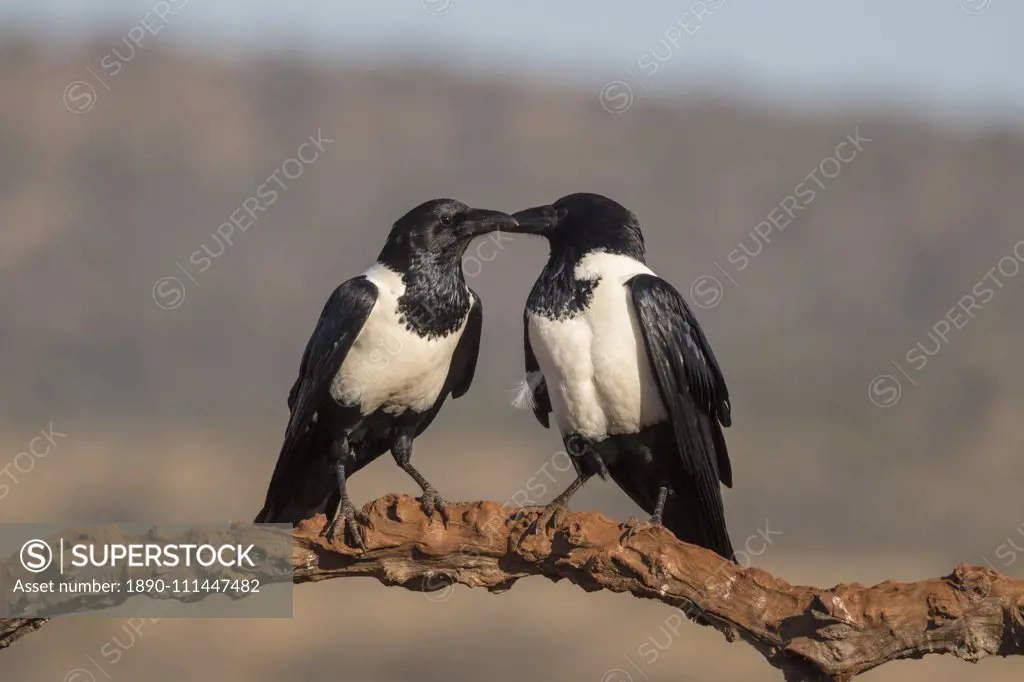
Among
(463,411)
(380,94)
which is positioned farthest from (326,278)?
(380,94)

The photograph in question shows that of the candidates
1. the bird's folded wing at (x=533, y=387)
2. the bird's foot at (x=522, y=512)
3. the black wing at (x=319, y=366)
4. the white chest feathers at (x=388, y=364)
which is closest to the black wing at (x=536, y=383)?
the bird's folded wing at (x=533, y=387)

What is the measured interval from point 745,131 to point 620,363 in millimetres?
41144

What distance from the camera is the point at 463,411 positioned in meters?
27.2

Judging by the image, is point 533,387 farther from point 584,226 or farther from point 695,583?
point 695,583

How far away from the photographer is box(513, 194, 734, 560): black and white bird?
6.95 m

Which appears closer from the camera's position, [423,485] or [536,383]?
[423,485]

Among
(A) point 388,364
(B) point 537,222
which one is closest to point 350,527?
(A) point 388,364

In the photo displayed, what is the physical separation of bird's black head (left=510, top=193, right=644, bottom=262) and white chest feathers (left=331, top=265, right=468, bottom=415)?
75cm

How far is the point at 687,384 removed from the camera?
7.03 metres

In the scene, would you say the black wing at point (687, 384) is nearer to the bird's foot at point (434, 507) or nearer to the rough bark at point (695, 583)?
the rough bark at point (695, 583)

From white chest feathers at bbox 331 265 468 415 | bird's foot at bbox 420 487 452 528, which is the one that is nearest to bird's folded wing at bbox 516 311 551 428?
white chest feathers at bbox 331 265 468 415

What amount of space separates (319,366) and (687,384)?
6.17 feet

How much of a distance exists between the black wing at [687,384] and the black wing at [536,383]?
2.29 feet

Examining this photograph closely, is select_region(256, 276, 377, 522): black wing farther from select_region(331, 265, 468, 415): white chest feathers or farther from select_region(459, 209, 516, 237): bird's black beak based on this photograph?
select_region(459, 209, 516, 237): bird's black beak
